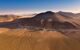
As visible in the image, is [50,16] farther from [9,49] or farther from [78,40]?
[9,49]

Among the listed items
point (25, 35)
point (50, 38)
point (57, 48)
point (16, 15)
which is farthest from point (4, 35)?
point (16, 15)

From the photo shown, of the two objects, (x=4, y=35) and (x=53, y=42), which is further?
(x=4, y=35)

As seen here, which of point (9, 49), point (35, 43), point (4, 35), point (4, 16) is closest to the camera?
point (9, 49)

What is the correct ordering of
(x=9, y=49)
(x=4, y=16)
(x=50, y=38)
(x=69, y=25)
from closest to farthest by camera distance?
(x=9, y=49)
(x=50, y=38)
(x=69, y=25)
(x=4, y=16)

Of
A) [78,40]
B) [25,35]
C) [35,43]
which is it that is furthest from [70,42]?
[25,35]

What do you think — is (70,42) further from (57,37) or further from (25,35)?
(25,35)

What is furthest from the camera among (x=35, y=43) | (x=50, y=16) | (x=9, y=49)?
(x=50, y=16)
